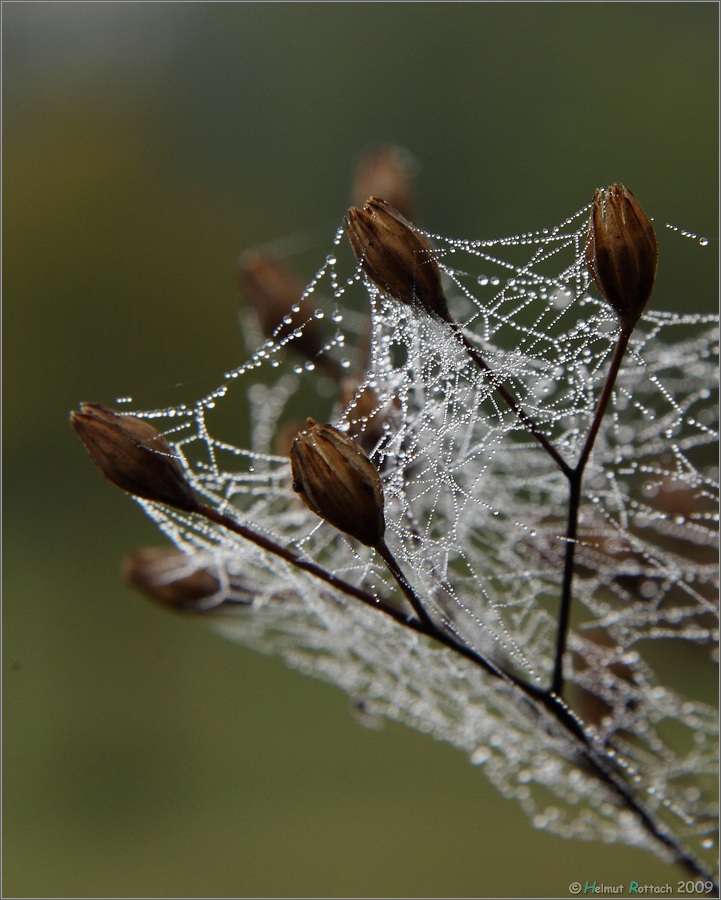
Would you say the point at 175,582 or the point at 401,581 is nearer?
the point at 401,581

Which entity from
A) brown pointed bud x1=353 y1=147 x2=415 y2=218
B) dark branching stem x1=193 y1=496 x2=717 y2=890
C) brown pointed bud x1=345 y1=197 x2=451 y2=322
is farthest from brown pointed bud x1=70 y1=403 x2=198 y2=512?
brown pointed bud x1=353 y1=147 x2=415 y2=218

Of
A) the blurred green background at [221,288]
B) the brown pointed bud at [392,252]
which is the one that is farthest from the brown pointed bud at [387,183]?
the blurred green background at [221,288]

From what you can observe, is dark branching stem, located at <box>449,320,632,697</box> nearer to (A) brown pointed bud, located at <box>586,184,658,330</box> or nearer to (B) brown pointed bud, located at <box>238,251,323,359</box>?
(A) brown pointed bud, located at <box>586,184,658,330</box>

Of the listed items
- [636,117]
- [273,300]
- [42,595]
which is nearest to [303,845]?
[42,595]

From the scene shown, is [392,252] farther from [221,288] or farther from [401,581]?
[221,288]

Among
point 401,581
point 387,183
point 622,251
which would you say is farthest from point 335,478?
point 387,183

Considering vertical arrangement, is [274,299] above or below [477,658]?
above

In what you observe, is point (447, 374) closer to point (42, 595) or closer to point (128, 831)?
point (128, 831)
